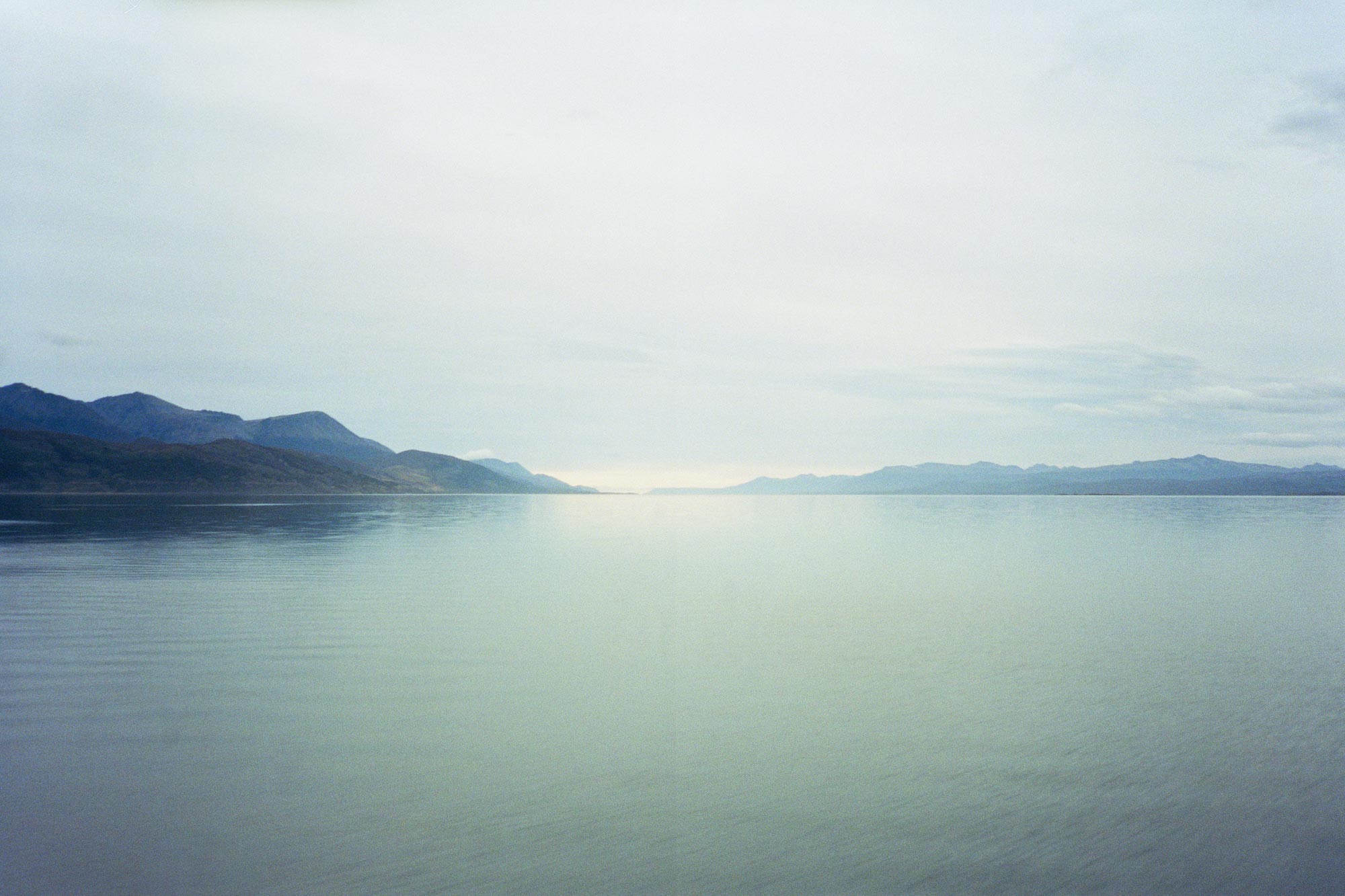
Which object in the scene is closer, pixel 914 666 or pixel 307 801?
pixel 307 801

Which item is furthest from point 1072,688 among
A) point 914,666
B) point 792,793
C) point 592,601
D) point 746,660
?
point 592,601

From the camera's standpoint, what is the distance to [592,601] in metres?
26.6

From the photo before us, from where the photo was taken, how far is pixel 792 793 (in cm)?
1025

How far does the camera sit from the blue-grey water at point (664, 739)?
27.7 ft

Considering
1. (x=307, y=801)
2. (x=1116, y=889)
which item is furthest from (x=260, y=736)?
(x=1116, y=889)

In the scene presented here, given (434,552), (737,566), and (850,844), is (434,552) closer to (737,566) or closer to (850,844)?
(737,566)

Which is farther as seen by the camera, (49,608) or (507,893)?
(49,608)

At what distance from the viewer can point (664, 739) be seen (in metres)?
12.4

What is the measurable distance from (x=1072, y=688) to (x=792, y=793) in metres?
7.93

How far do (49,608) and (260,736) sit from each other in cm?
1503

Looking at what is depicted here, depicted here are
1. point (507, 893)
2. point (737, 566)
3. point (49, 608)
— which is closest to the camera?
point (507, 893)

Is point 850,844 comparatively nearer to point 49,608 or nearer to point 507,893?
point 507,893

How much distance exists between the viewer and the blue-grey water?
27.7 feet

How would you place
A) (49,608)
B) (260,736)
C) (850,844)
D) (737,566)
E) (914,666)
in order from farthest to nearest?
(737,566)
(49,608)
(914,666)
(260,736)
(850,844)
